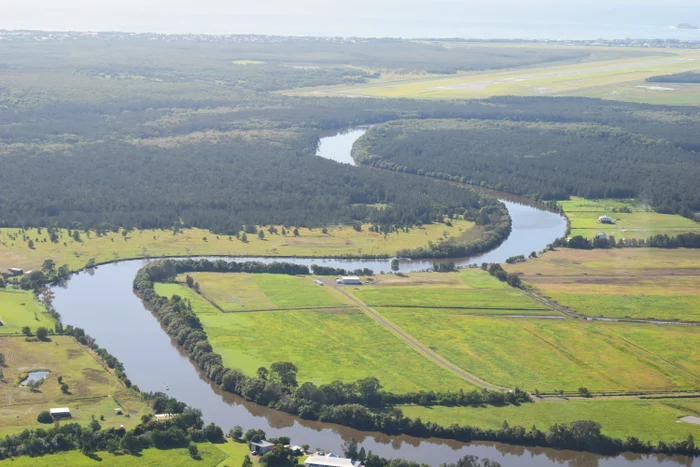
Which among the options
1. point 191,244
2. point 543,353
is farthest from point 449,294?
point 191,244

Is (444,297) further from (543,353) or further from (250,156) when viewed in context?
(250,156)

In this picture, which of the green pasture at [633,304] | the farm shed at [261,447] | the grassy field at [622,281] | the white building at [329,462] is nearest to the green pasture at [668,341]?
the green pasture at [633,304]

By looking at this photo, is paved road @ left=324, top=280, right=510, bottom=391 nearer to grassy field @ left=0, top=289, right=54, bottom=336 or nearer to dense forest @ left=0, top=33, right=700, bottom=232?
grassy field @ left=0, top=289, right=54, bottom=336

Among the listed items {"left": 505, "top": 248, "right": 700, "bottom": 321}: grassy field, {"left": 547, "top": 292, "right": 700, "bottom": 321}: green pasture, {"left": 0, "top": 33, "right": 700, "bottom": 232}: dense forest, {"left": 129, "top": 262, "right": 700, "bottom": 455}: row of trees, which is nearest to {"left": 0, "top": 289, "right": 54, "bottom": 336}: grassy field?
{"left": 129, "top": 262, "right": 700, "bottom": 455}: row of trees

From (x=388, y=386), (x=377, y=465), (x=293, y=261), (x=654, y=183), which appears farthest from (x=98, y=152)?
(x=377, y=465)

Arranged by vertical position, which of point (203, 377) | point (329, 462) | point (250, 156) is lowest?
point (203, 377)

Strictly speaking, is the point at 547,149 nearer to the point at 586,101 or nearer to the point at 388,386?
the point at 586,101

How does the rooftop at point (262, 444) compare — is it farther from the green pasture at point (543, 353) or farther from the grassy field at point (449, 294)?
the grassy field at point (449, 294)
